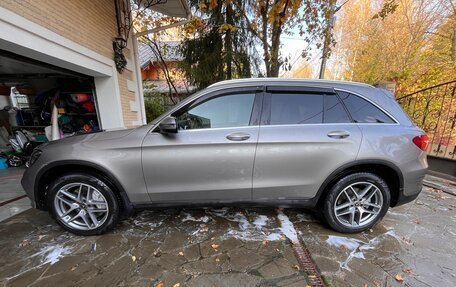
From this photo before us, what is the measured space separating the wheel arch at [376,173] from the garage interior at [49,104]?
192 inches

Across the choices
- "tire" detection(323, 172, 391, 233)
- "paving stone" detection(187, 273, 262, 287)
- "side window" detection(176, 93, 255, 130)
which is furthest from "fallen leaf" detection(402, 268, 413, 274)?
"side window" detection(176, 93, 255, 130)

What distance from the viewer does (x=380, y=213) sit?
8.16 feet

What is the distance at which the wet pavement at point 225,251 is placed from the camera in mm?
1894

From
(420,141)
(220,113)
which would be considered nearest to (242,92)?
(220,113)

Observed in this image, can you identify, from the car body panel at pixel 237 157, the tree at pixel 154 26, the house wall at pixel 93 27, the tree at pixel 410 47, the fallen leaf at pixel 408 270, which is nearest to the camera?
the fallen leaf at pixel 408 270

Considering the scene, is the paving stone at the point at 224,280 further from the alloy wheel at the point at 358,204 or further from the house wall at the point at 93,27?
the house wall at the point at 93,27

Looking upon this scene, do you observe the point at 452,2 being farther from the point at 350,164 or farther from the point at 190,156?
the point at 190,156

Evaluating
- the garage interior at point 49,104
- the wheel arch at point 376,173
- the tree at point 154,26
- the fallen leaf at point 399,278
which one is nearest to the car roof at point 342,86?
the wheel arch at point 376,173

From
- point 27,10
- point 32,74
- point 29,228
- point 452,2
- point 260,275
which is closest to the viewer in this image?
point 260,275

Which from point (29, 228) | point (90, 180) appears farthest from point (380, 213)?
point (29, 228)

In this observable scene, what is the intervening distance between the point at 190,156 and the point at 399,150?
2.24 meters

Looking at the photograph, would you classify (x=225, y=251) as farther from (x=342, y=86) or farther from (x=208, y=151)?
(x=342, y=86)

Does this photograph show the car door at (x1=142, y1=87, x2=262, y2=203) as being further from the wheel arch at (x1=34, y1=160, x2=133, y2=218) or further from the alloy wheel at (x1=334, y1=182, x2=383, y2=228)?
the alloy wheel at (x1=334, y1=182, x2=383, y2=228)

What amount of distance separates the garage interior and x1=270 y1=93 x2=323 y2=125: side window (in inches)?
172
